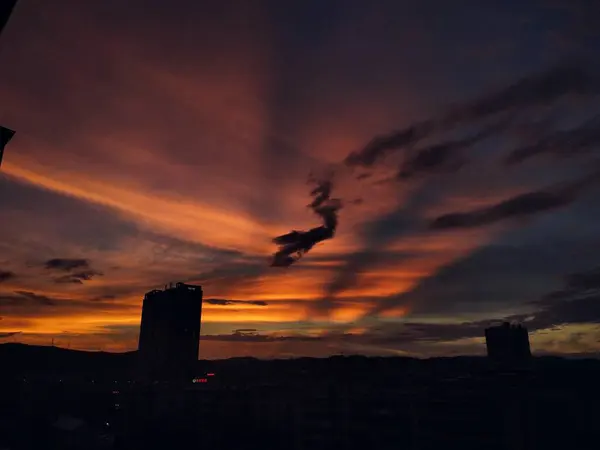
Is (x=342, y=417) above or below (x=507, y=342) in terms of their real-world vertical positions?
below

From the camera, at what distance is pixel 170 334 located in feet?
618

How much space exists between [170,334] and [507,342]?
13144 centimetres

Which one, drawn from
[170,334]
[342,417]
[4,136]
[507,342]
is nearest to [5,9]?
[4,136]

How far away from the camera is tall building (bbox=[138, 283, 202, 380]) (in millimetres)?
186500

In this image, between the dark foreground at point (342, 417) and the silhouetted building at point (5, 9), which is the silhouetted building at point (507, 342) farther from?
the silhouetted building at point (5, 9)

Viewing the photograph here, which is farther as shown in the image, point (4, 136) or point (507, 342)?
point (507, 342)

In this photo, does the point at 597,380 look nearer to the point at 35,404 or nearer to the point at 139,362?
the point at 35,404

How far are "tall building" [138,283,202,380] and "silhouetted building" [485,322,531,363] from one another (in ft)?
386

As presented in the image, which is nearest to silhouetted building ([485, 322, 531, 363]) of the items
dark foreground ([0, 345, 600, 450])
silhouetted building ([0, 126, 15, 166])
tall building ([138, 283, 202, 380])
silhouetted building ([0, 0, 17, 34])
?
dark foreground ([0, 345, 600, 450])

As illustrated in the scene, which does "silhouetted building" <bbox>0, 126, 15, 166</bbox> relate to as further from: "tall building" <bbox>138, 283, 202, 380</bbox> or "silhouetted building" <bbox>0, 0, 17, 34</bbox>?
"tall building" <bbox>138, 283, 202, 380</bbox>

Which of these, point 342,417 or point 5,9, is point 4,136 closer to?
point 5,9

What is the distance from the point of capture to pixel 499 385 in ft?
222

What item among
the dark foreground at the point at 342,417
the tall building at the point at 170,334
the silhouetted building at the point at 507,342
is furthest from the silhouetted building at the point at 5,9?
the tall building at the point at 170,334

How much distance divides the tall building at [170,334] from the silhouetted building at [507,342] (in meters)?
118
